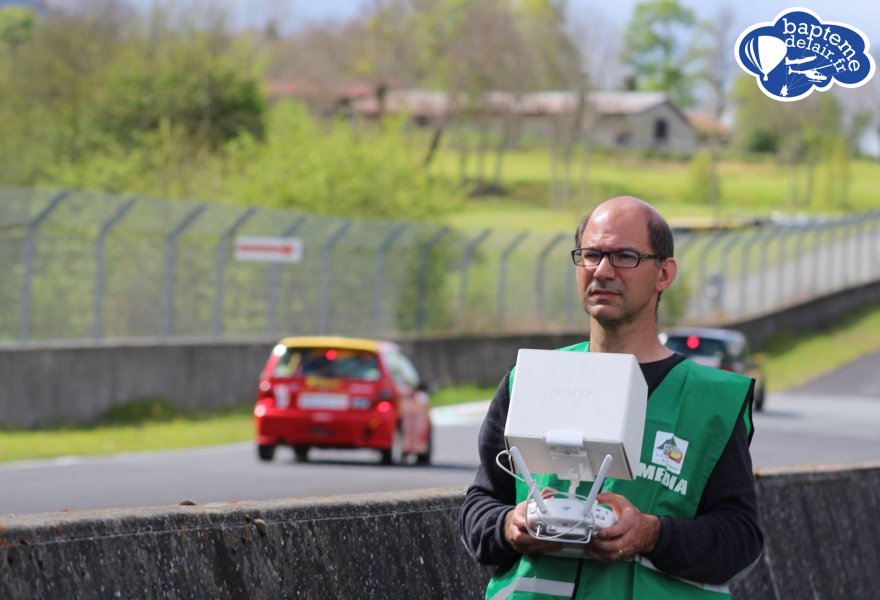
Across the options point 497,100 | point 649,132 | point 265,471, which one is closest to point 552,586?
point 265,471

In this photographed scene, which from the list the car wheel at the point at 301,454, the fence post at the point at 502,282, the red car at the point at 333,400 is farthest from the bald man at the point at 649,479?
the fence post at the point at 502,282

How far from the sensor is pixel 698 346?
109 feet

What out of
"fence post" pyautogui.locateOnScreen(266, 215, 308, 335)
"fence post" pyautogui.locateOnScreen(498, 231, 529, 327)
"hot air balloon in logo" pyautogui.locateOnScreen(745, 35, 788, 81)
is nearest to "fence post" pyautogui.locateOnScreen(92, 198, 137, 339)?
"fence post" pyautogui.locateOnScreen(266, 215, 308, 335)

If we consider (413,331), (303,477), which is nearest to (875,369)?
(413,331)

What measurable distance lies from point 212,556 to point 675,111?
554 ft

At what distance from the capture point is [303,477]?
65.6 feet

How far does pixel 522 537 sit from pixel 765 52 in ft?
6.23

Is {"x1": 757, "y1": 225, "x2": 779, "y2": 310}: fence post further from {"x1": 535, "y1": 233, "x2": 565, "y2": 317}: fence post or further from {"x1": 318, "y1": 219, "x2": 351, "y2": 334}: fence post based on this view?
{"x1": 318, "y1": 219, "x2": 351, "y2": 334}: fence post

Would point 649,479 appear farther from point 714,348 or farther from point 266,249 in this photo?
point 714,348

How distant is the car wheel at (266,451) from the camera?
73.5 feet

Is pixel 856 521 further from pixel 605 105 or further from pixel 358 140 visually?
pixel 605 105

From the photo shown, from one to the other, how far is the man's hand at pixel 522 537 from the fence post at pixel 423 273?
34190 mm

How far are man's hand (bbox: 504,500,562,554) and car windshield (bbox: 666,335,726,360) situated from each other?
2740 cm

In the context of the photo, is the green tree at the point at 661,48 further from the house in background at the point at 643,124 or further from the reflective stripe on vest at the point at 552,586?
the reflective stripe on vest at the point at 552,586
